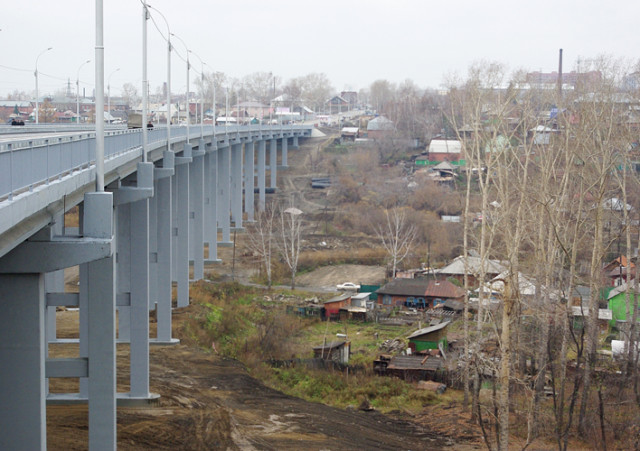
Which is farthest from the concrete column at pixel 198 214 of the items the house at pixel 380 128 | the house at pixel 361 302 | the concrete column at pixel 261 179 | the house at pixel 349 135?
the house at pixel 349 135

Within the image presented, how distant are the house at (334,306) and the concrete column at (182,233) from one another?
6081 millimetres

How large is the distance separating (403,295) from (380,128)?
50421 millimetres

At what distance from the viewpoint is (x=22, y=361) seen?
10.6 m

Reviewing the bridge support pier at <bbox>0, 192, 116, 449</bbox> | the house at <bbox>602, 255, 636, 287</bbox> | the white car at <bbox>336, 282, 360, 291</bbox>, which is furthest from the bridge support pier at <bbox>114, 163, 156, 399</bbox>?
the house at <bbox>602, 255, 636, 287</bbox>

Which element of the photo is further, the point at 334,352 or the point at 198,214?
the point at 198,214

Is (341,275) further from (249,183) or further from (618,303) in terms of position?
(249,183)

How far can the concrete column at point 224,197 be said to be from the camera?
47000mm

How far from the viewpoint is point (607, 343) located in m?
31.0

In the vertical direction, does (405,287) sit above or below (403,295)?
above

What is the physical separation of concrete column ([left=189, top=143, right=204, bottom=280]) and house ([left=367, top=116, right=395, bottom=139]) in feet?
146

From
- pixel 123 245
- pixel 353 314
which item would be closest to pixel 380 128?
pixel 353 314

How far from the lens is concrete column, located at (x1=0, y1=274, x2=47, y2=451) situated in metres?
10.5

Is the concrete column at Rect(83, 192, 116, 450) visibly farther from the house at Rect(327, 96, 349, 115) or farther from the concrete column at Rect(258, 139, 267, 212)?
the house at Rect(327, 96, 349, 115)

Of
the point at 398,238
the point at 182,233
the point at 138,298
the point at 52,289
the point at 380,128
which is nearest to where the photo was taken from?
the point at 138,298
